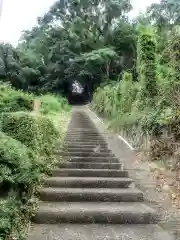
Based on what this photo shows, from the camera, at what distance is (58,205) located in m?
5.86

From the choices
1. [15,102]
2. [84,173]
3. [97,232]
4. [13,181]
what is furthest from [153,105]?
[13,181]

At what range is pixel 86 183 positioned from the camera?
6.68m

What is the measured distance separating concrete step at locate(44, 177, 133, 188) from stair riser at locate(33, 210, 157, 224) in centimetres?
123

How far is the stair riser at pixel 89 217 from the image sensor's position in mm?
5391

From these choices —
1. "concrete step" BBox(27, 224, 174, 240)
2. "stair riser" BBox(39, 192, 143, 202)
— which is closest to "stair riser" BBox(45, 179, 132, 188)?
"stair riser" BBox(39, 192, 143, 202)

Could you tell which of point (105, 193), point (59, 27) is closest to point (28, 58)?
point (59, 27)

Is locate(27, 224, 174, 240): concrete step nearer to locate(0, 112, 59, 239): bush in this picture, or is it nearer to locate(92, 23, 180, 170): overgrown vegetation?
locate(0, 112, 59, 239): bush

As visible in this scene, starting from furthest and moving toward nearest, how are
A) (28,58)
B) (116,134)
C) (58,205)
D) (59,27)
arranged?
(59,27) → (28,58) → (116,134) → (58,205)

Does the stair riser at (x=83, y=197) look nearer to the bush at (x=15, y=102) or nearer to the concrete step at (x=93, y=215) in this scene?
the concrete step at (x=93, y=215)

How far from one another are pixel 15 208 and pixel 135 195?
219 cm

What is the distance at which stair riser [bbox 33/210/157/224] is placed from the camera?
5391 millimetres

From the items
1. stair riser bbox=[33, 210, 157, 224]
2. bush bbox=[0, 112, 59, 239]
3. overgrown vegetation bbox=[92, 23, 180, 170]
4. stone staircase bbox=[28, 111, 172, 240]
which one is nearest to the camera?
bush bbox=[0, 112, 59, 239]

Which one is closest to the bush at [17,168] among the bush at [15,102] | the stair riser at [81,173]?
the stair riser at [81,173]

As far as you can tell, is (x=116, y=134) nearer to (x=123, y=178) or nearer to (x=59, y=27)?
(x=123, y=178)
